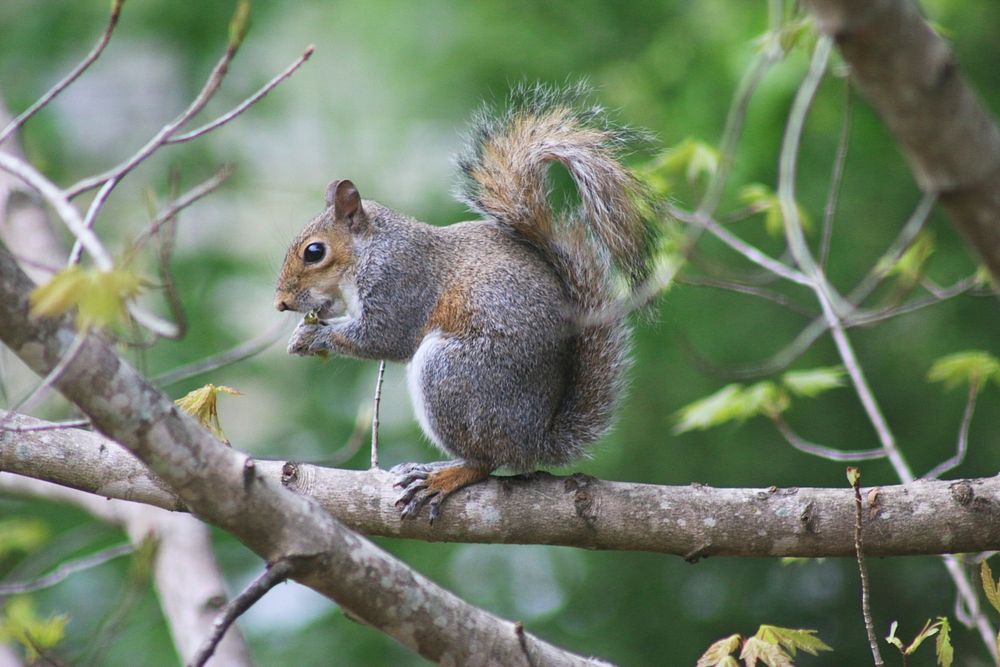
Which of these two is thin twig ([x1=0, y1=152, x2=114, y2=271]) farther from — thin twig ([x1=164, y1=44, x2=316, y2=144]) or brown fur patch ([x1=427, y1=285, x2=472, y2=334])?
brown fur patch ([x1=427, y1=285, x2=472, y2=334])

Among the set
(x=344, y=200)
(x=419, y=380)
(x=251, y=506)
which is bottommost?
(x=251, y=506)

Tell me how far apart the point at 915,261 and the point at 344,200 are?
5.47 feet

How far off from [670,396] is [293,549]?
2858 millimetres

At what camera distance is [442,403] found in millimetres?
2789

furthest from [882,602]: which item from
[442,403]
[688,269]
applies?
[442,403]

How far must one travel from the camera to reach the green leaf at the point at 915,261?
243cm

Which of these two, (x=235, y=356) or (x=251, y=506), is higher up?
(x=235, y=356)

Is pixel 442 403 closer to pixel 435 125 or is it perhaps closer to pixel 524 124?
pixel 524 124

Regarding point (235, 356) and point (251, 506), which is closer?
point (251, 506)

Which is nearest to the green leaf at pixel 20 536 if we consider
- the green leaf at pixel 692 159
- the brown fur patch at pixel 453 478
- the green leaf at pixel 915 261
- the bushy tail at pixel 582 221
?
the brown fur patch at pixel 453 478

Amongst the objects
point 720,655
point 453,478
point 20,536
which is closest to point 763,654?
point 720,655

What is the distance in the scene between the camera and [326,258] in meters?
3.23

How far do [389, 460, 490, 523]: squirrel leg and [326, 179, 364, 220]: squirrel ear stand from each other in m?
0.91

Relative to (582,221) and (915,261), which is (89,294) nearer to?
(582,221)
